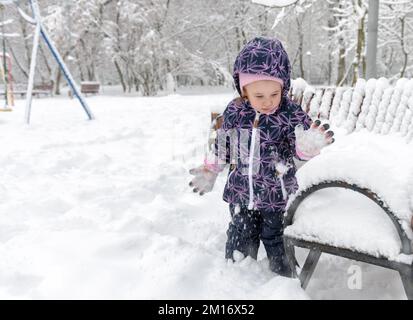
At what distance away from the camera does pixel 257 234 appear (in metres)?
2.30

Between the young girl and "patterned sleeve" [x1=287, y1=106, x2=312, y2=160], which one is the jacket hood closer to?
the young girl

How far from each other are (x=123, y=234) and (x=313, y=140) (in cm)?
130

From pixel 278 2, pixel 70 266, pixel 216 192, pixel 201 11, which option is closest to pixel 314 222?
pixel 70 266

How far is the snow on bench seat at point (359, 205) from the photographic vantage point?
1616 mm

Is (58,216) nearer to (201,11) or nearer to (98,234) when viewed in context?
(98,234)

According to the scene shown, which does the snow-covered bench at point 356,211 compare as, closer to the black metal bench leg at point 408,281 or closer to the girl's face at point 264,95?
the black metal bench leg at point 408,281

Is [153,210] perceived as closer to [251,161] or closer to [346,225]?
[251,161]

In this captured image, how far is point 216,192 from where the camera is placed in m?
3.72

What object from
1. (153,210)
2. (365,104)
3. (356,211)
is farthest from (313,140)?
(365,104)

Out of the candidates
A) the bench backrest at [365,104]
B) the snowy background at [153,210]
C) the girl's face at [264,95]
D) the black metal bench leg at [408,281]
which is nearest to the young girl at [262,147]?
the girl's face at [264,95]

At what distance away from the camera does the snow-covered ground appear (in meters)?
1.89

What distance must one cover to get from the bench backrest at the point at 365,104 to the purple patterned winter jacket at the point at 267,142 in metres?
3.21
